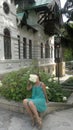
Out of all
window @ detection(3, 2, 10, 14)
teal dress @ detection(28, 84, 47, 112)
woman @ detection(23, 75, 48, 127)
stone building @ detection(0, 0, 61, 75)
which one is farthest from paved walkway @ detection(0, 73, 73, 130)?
window @ detection(3, 2, 10, 14)

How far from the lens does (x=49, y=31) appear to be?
70.5 ft

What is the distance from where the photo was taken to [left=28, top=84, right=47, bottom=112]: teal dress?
480 cm

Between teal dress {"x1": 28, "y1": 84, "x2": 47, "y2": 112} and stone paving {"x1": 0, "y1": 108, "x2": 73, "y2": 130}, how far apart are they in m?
0.52

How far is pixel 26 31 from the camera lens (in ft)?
57.5

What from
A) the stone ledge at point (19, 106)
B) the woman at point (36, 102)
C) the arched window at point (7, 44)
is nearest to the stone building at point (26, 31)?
the arched window at point (7, 44)

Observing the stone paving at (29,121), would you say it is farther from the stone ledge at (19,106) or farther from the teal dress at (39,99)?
the teal dress at (39,99)

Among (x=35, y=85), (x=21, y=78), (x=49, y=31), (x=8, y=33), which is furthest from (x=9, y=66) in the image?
(x=49, y=31)

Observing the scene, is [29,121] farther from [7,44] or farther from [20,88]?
[7,44]

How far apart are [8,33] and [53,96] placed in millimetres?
7867

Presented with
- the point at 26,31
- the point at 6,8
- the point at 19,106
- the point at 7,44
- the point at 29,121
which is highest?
the point at 6,8

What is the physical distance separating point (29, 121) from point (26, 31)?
13.0 metres

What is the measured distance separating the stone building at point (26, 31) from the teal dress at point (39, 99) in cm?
675

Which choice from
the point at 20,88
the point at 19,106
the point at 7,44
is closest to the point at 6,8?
the point at 7,44

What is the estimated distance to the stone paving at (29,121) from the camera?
4.95m
